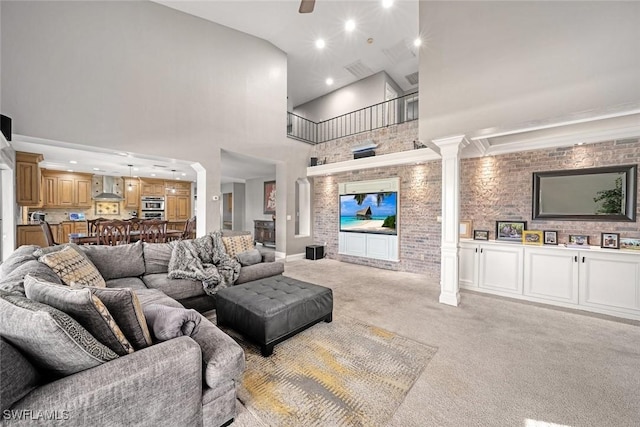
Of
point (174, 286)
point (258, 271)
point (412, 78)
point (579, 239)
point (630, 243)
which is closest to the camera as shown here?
point (174, 286)

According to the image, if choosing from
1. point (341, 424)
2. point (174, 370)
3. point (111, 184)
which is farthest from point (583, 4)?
point (111, 184)

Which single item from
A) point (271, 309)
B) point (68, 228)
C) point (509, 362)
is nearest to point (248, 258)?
point (271, 309)

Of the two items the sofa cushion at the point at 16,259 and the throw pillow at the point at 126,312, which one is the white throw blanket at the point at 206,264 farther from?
the throw pillow at the point at 126,312

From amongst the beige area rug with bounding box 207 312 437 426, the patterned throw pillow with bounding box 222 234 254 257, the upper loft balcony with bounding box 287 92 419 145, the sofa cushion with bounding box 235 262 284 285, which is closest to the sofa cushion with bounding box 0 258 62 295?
the beige area rug with bounding box 207 312 437 426

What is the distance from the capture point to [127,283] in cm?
272

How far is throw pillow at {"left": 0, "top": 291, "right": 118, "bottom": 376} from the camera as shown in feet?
3.15

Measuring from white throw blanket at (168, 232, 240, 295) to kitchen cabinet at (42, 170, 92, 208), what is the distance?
261 inches

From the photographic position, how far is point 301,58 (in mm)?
6707

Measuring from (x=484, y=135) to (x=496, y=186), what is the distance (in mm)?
1313

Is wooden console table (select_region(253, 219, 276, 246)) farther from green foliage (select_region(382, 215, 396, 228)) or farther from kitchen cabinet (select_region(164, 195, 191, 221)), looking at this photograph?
green foliage (select_region(382, 215, 396, 228))

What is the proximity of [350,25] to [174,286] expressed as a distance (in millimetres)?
6030

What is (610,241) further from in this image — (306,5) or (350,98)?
(350,98)

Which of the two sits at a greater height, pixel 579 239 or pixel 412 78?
pixel 412 78

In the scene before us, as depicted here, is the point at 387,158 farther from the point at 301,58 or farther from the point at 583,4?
the point at 301,58
